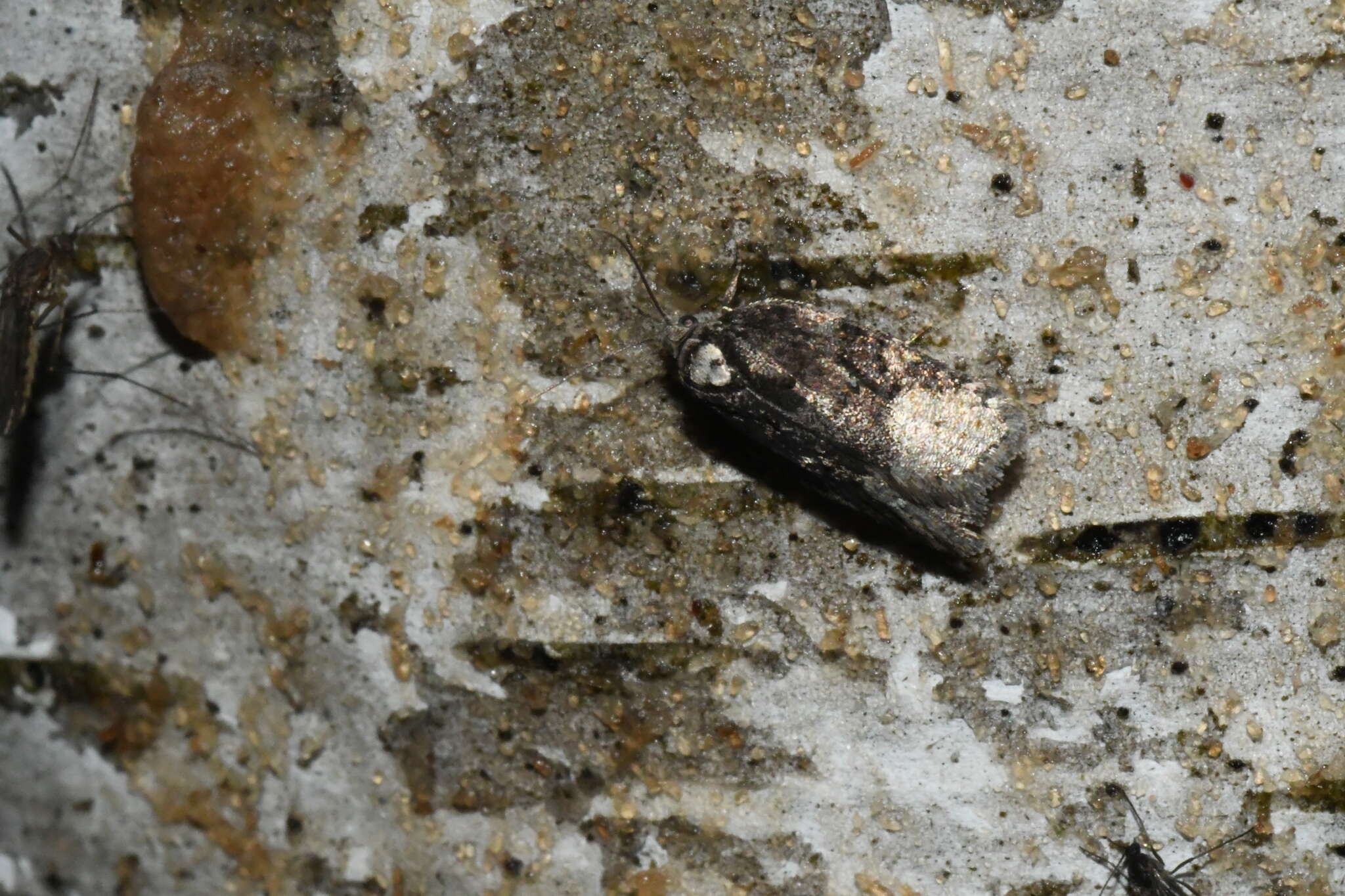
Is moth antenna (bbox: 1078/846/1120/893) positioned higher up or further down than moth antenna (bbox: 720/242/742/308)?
further down

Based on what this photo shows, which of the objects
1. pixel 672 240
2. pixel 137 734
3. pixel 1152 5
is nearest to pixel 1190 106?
pixel 1152 5

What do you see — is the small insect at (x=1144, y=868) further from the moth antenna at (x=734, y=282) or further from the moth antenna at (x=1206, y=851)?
the moth antenna at (x=734, y=282)

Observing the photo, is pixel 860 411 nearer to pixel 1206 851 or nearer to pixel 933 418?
pixel 933 418

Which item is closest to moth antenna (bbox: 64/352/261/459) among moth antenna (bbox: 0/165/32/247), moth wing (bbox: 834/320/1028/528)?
moth antenna (bbox: 0/165/32/247)

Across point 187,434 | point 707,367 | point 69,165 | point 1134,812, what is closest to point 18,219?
point 69,165

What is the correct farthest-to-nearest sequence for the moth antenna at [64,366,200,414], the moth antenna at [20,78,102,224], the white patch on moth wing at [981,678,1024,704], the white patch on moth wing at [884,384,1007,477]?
the moth antenna at [64,366,200,414] < the moth antenna at [20,78,102,224] < the white patch on moth wing at [981,678,1024,704] < the white patch on moth wing at [884,384,1007,477]

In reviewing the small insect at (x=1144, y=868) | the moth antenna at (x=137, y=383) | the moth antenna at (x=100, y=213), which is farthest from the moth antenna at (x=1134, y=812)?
the moth antenna at (x=100, y=213)

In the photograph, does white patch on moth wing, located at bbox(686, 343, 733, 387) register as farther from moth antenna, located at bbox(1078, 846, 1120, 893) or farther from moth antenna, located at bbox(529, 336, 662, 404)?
moth antenna, located at bbox(1078, 846, 1120, 893)
